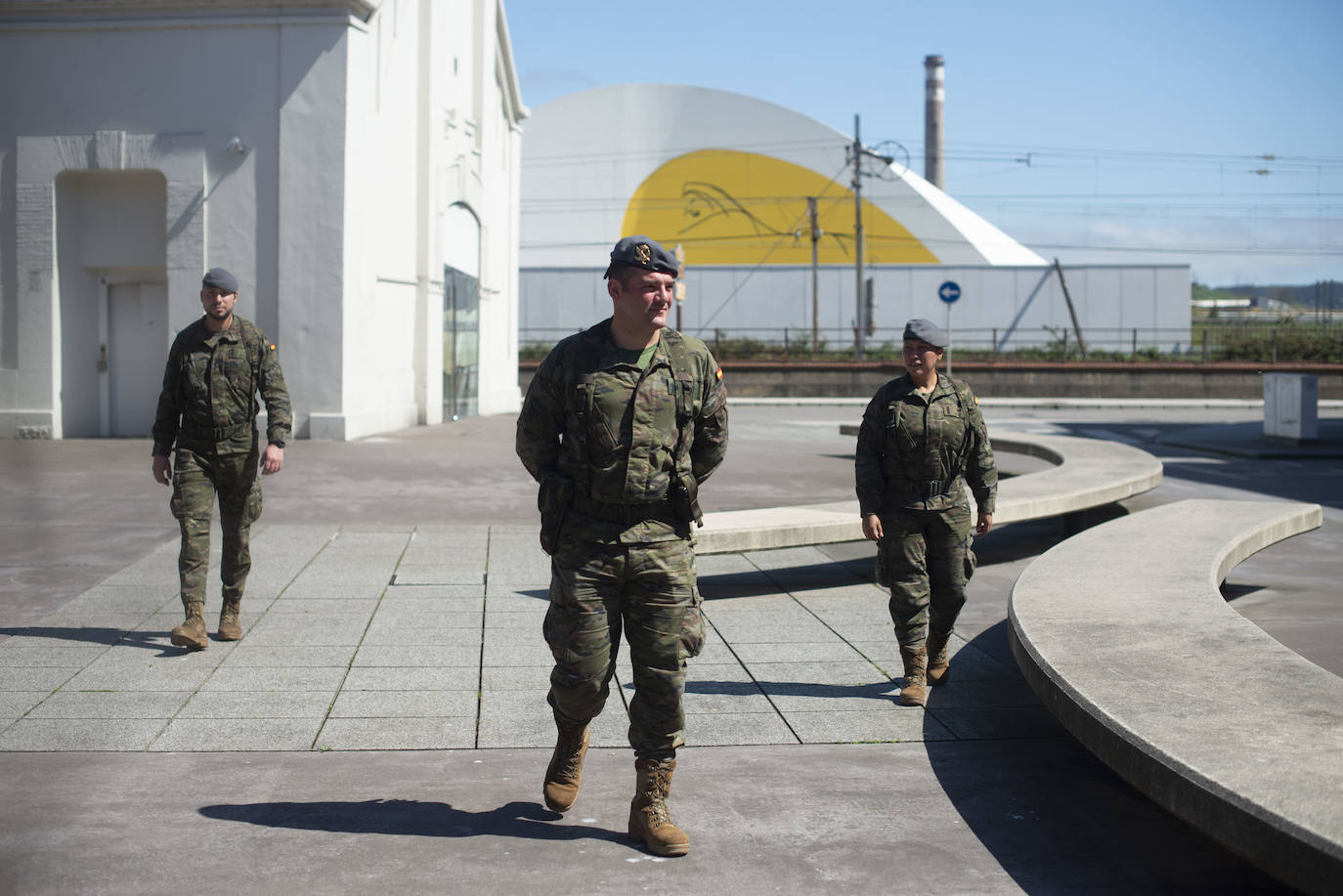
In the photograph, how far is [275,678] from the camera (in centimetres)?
596

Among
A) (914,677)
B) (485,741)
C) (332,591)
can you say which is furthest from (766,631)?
(332,591)

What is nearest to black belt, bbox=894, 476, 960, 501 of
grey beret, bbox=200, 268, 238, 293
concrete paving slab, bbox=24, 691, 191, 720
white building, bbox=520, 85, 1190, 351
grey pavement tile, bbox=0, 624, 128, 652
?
concrete paving slab, bbox=24, 691, 191, 720

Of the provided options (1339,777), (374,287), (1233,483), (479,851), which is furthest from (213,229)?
(1339,777)

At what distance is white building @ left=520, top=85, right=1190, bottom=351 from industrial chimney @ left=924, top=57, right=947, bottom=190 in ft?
46.1

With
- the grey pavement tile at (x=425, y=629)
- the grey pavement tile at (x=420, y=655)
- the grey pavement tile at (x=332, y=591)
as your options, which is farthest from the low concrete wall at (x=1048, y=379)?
the grey pavement tile at (x=420, y=655)

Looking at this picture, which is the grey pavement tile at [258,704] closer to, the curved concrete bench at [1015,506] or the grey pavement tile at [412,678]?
the grey pavement tile at [412,678]

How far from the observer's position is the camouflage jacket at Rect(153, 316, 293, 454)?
6.50 meters

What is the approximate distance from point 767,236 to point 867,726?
4893 centimetres

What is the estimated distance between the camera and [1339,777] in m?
3.43

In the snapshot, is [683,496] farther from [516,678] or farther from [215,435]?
[215,435]

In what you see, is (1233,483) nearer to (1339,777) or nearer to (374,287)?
(374,287)

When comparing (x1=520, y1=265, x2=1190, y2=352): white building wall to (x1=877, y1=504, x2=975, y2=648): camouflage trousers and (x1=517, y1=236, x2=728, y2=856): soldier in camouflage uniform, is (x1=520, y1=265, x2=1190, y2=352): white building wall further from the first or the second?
(x1=517, y1=236, x2=728, y2=856): soldier in camouflage uniform

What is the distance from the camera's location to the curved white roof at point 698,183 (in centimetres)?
5216

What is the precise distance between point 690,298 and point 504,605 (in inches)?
1458
